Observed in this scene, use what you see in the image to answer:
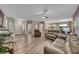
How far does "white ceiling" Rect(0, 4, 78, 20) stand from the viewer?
6.66 ft

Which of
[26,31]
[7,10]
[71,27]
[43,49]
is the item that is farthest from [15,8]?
[71,27]

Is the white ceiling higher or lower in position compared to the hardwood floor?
higher

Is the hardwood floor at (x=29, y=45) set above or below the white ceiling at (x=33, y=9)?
below

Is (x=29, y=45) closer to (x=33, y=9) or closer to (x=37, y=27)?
(x=37, y=27)

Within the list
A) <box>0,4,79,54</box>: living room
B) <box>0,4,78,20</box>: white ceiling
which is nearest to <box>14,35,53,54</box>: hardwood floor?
<box>0,4,79,54</box>: living room

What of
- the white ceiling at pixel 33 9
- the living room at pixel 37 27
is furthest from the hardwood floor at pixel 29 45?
the white ceiling at pixel 33 9

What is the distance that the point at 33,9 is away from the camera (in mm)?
2049

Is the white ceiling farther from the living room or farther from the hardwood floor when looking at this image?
the hardwood floor

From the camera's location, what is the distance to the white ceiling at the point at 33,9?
2029 millimetres

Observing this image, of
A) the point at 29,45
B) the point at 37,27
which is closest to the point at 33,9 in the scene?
the point at 37,27

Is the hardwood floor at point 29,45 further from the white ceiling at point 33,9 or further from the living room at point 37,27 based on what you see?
the white ceiling at point 33,9

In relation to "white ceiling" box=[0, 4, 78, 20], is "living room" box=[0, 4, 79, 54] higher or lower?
lower
